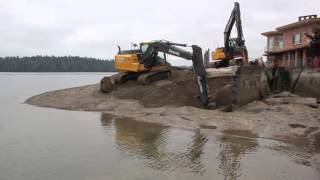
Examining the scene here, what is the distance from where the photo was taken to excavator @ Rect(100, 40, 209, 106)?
21.0 m

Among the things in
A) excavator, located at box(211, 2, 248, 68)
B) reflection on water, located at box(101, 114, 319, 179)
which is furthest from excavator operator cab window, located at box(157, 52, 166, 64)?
reflection on water, located at box(101, 114, 319, 179)

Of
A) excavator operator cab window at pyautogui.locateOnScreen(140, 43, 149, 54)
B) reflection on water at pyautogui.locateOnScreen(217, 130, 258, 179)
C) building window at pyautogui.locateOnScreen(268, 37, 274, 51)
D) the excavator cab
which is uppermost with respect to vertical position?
building window at pyautogui.locateOnScreen(268, 37, 274, 51)

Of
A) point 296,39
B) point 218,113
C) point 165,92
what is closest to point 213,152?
point 218,113

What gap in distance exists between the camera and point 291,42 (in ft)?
148

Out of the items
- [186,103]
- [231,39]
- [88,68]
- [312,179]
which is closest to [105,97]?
[186,103]

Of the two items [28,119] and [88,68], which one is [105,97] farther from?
A: [88,68]

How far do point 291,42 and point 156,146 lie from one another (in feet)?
116

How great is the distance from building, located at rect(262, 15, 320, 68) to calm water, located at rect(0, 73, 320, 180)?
24.7 m

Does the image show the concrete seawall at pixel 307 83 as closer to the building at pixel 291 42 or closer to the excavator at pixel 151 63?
the building at pixel 291 42

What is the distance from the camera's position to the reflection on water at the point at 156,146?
36.4ft

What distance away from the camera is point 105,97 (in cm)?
2316

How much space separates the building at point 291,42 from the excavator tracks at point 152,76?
55.8 ft

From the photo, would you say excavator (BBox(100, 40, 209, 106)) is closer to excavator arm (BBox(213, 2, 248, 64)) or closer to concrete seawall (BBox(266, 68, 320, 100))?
excavator arm (BBox(213, 2, 248, 64))

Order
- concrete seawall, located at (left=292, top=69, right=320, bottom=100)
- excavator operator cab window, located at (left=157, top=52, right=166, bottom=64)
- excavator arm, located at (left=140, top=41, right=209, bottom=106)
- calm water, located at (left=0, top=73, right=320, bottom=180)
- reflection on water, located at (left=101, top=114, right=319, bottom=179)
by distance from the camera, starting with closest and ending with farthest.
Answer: calm water, located at (left=0, top=73, right=320, bottom=180), reflection on water, located at (left=101, top=114, right=319, bottom=179), excavator arm, located at (left=140, top=41, right=209, bottom=106), excavator operator cab window, located at (left=157, top=52, right=166, bottom=64), concrete seawall, located at (left=292, top=69, right=320, bottom=100)
